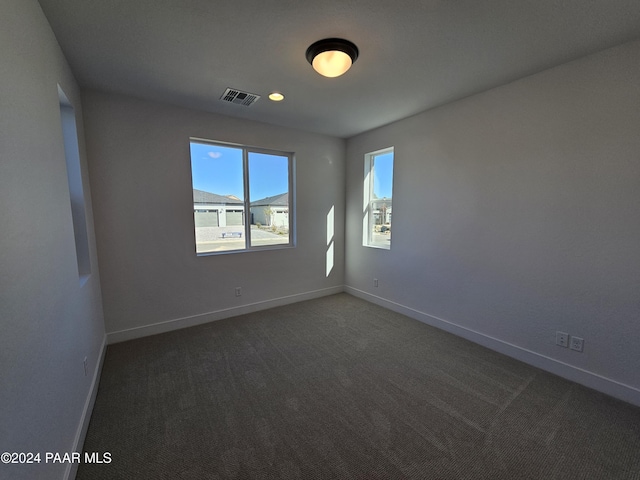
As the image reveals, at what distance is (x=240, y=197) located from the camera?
11.6 ft

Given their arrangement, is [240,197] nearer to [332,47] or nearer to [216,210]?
[216,210]

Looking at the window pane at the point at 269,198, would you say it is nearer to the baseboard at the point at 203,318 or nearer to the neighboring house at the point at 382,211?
the baseboard at the point at 203,318

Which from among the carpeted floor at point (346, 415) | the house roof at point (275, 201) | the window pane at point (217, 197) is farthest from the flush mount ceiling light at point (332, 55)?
the carpeted floor at point (346, 415)

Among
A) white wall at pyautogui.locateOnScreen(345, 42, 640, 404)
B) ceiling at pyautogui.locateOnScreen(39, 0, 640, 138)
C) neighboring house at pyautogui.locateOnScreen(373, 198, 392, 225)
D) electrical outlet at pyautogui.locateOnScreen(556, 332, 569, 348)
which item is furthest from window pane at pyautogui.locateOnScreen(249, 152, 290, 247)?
electrical outlet at pyautogui.locateOnScreen(556, 332, 569, 348)

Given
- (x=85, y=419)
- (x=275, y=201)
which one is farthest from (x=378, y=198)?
(x=85, y=419)

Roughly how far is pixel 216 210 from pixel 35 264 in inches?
88.3

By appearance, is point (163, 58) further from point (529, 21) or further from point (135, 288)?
point (529, 21)

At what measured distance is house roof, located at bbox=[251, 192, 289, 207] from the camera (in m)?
3.71

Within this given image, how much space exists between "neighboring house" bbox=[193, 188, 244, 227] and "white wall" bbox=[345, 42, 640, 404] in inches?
88.5

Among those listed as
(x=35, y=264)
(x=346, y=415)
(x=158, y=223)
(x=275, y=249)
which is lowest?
(x=346, y=415)

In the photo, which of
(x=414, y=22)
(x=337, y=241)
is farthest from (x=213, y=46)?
(x=337, y=241)

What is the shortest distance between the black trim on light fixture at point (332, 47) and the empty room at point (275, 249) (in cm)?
1

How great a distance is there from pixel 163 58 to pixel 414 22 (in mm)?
1853

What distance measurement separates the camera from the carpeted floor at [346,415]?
146cm
